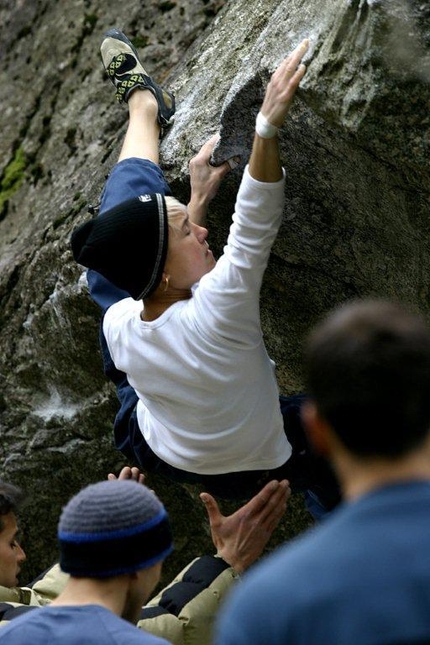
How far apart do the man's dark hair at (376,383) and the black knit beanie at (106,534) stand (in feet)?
Result: 3.44

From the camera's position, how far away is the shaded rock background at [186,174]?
13.4ft

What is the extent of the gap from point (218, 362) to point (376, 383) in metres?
2.15

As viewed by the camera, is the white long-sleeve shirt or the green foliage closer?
the white long-sleeve shirt

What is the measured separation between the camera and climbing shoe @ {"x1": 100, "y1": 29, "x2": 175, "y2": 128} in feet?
19.5

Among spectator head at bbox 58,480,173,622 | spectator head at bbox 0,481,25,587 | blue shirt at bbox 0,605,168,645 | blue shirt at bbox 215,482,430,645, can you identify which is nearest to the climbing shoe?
spectator head at bbox 0,481,25,587

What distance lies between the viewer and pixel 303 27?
4.47 metres

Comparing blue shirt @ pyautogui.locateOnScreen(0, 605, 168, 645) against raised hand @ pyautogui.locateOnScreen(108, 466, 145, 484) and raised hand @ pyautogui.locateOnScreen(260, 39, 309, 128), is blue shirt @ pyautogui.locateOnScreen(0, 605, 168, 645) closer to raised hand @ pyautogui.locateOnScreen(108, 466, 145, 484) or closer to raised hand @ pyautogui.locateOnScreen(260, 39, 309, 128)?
raised hand @ pyautogui.locateOnScreen(108, 466, 145, 484)

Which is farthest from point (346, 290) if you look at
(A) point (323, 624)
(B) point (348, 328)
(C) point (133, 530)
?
(A) point (323, 624)

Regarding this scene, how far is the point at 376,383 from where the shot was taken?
222cm

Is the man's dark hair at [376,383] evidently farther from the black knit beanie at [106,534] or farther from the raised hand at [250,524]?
the raised hand at [250,524]

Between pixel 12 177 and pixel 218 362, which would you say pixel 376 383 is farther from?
pixel 12 177

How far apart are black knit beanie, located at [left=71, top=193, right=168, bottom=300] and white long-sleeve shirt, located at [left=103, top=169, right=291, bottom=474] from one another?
0.18m

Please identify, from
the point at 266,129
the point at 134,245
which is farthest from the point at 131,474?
the point at 266,129

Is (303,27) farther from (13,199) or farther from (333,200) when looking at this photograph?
(13,199)
